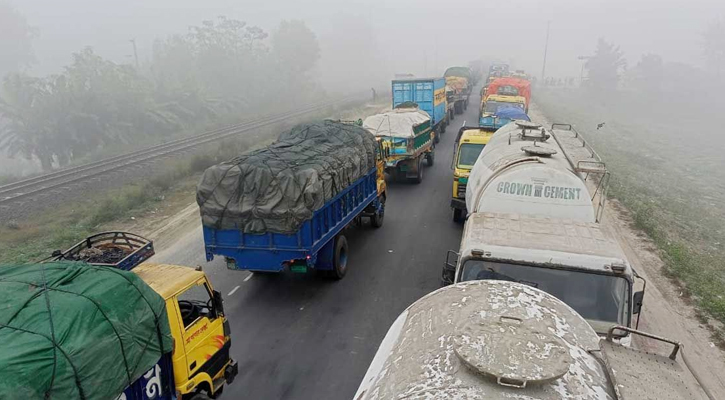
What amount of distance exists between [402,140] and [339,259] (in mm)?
7319

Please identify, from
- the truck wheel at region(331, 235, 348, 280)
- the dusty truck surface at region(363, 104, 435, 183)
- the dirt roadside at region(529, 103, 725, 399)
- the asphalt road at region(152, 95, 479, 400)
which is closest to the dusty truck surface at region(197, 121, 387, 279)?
the truck wheel at region(331, 235, 348, 280)

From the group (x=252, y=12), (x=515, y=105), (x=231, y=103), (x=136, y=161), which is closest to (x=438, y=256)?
(x=515, y=105)

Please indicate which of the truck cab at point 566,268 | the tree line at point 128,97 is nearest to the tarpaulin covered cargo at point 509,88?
the truck cab at point 566,268

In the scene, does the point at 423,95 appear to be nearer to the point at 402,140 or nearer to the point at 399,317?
the point at 402,140

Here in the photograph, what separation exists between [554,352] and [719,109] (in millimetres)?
69126

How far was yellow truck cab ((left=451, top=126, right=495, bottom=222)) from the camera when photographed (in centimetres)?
1202

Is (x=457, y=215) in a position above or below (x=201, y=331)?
below

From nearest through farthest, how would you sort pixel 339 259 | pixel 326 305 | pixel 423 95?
pixel 326 305 < pixel 339 259 < pixel 423 95

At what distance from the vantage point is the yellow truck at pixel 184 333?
483 cm

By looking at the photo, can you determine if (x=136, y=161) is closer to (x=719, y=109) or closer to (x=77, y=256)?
(x=77, y=256)

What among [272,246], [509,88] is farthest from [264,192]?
[509,88]

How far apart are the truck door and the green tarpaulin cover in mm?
698

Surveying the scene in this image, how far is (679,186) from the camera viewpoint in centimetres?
2183

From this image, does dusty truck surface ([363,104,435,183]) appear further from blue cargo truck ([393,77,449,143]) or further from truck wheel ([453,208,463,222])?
blue cargo truck ([393,77,449,143])
